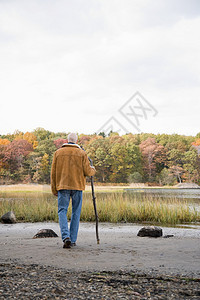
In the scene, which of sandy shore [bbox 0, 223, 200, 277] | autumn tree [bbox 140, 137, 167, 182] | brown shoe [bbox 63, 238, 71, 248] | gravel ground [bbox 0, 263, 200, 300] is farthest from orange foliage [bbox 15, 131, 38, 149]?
gravel ground [bbox 0, 263, 200, 300]

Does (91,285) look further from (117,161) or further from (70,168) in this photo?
(117,161)

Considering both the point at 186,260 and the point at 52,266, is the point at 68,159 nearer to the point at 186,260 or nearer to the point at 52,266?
the point at 52,266

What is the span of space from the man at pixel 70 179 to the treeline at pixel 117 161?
48638 mm

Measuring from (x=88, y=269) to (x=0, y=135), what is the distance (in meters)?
72.5

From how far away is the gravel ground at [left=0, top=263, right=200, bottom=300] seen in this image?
8.65 ft

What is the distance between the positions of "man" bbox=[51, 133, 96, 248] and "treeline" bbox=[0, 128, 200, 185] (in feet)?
160

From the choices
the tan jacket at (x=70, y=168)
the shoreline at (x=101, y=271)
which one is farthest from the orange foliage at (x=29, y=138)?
the shoreline at (x=101, y=271)

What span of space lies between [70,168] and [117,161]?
50.9 m

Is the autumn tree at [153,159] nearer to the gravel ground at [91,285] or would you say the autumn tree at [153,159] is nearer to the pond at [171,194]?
the pond at [171,194]

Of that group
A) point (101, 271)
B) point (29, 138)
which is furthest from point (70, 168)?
point (29, 138)

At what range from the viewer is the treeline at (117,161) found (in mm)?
54719

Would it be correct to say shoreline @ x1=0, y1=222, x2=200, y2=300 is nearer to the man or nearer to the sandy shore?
the sandy shore

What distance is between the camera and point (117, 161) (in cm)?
5594

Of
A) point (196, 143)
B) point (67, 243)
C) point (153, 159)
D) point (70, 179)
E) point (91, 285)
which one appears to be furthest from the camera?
point (196, 143)
